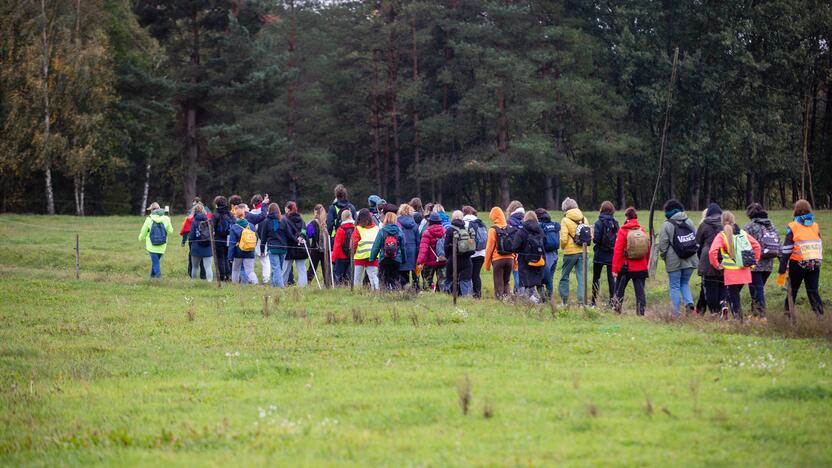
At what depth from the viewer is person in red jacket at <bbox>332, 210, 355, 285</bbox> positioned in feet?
68.5

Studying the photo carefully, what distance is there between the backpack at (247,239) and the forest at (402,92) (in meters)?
26.1

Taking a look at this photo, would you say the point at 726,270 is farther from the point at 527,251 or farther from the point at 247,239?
the point at 247,239

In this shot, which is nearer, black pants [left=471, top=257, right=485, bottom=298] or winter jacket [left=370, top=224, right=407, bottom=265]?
winter jacket [left=370, top=224, right=407, bottom=265]

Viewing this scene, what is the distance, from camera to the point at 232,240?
72.2 feet

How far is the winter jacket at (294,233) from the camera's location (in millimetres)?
21266

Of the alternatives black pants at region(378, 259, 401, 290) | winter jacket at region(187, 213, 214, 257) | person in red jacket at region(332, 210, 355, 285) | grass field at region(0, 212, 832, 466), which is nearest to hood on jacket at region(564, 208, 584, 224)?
grass field at region(0, 212, 832, 466)

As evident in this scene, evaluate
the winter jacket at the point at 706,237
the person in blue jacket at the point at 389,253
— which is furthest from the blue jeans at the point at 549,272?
the winter jacket at the point at 706,237

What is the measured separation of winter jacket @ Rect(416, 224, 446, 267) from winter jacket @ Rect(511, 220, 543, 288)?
2.00 meters

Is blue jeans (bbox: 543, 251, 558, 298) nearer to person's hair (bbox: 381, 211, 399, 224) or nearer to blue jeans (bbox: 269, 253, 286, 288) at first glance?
person's hair (bbox: 381, 211, 399, 224)

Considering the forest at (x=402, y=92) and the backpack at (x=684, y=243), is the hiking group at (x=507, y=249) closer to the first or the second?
the backpack at (x=684, y=243)

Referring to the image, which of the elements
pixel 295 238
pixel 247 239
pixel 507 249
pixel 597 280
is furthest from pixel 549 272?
pixel 247 239

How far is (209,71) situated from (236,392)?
39.9 m

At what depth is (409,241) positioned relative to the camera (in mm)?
19891

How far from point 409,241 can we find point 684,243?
18.6 ft
